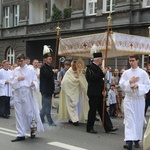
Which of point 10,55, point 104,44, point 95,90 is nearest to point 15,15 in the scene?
point 10,55

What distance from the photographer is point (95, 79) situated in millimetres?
8609

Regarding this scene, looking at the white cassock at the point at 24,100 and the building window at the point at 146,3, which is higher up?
the building window at the point at 146,3

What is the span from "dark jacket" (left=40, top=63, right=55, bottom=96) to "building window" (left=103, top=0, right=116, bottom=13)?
47.8ft

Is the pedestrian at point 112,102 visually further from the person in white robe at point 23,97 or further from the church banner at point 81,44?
the person in white robe at point 23,97

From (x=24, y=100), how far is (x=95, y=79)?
1831 mm

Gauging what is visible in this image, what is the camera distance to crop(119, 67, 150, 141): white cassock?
7.00 meters

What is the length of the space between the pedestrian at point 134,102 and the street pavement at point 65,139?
1.41ft

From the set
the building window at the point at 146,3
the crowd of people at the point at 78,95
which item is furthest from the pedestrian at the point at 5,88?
the building window at the point at 146,3

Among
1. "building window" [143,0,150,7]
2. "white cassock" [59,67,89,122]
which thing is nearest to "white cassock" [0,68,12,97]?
"white cassock" [59,67,89,122]

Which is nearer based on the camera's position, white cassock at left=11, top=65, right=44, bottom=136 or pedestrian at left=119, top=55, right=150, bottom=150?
pedestrian at left=119, top=55, right=150, bottom=150

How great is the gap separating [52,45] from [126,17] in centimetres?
926

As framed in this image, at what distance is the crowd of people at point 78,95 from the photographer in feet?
23.3

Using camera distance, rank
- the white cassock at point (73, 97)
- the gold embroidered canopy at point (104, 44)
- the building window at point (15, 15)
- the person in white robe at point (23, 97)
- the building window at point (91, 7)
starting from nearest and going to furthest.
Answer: the person in white robe at point (23, 97), the gold embroidered canopy at point (104, 44), the white cassock at point (73, 97), the building window at point (91, 7), the building window at point (15, 15)

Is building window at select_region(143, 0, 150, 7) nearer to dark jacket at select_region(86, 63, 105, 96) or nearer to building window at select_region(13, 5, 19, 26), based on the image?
dark jacket at select_region(86, 63, 105, 96)
